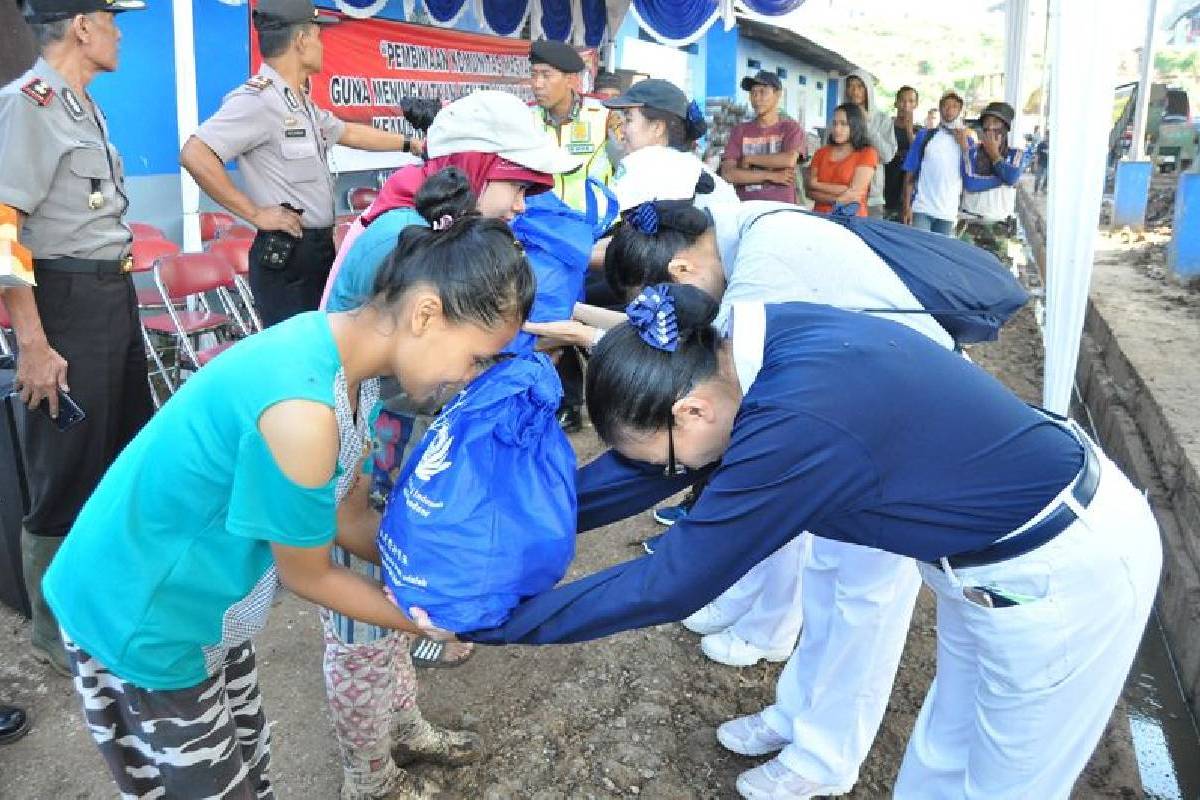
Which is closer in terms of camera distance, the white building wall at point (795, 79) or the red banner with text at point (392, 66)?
the red banner with text at point (392, 66)

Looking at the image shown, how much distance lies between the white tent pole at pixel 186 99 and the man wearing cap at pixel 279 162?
2.00 metres

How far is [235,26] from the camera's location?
17.6ft

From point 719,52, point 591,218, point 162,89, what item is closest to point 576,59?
point 591,218

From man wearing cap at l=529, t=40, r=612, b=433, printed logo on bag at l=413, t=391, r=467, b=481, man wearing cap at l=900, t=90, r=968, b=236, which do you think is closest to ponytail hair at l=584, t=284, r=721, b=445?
printed logo on bag at l=413, t=391, r=467, b=481

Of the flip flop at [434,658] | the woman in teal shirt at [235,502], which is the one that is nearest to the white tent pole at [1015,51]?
the flip flop at [434,658]

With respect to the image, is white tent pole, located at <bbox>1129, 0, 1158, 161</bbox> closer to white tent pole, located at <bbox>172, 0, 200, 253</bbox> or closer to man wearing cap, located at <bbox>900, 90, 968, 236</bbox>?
man wearing cap, located at <bbox>900, 90, 968, 236</bbox>

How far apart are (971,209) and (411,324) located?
7.71m

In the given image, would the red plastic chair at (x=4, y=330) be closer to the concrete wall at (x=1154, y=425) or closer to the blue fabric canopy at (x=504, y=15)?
the concrete wall at (x=1154, y=425)

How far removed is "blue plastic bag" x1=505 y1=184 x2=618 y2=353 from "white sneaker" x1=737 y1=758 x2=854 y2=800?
4.10 ft

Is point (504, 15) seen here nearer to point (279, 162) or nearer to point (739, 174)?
point (739, 174)

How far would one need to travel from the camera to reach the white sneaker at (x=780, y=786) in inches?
86.8

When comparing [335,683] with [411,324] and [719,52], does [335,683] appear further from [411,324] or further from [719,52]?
[719,52]

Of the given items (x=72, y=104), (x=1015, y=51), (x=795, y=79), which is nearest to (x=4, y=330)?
(x=72, y=104)

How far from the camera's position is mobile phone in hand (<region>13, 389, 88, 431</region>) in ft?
8.00
